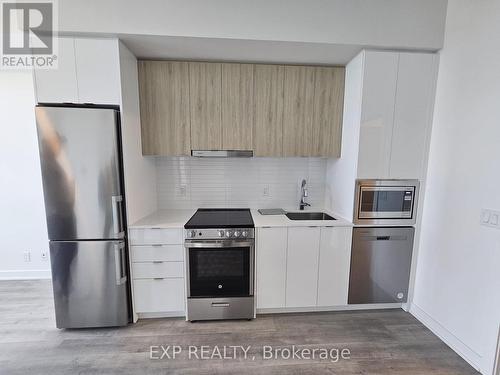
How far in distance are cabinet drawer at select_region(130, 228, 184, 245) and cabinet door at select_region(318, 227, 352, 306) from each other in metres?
1.41

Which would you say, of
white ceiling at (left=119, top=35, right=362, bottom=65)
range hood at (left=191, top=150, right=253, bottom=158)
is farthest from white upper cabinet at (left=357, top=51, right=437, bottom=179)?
range hood at (left=191, top=150, right=253, bottom=158)

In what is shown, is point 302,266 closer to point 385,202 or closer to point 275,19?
point 385,202

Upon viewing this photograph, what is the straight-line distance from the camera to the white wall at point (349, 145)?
7.22 ft

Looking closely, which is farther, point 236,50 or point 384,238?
point 384,238

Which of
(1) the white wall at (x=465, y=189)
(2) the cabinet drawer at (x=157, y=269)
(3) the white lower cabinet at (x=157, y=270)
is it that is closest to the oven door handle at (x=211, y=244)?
(3) the white lower cabinet at (x=157, y=270)

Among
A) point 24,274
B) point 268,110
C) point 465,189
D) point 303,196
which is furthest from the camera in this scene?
point 24,274

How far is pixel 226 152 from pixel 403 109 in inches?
69.5

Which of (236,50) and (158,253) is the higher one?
(236,50)

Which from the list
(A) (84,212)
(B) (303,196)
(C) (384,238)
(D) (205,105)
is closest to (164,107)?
(D) (205,105)

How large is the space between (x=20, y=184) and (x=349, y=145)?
12.9 feet

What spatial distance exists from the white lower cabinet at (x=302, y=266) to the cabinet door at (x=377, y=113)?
2.28 ft

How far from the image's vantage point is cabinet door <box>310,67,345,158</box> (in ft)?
7.98

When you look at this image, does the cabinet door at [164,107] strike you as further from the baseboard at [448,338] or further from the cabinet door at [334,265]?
the baseboard at [448,338]

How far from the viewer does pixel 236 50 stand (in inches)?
83.2
